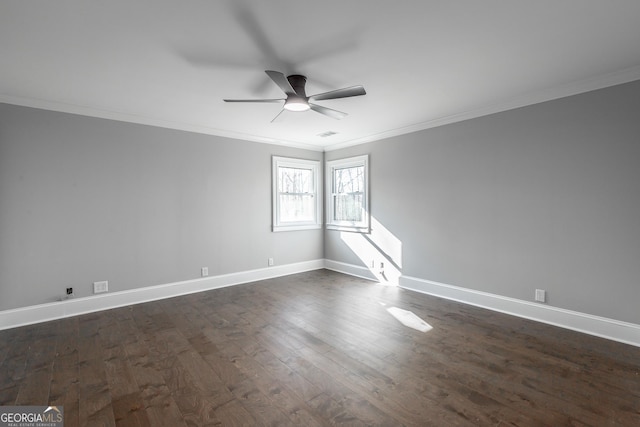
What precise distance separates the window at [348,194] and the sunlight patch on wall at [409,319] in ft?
6.40

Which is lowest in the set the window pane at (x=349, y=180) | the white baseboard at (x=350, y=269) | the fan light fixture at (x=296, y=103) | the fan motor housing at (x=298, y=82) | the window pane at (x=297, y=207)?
the white baseboard at (x=350, y=269)

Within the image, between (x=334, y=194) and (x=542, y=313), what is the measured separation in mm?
3954

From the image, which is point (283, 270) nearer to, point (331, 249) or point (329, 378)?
point (331, 249)

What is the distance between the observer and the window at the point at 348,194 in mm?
5582

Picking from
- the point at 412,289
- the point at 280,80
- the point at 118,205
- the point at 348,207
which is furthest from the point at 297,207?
the point at 280,80

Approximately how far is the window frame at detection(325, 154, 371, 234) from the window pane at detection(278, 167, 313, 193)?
41 cm

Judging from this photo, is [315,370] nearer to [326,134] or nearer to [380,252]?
[380,252]

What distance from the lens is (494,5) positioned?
1.92m

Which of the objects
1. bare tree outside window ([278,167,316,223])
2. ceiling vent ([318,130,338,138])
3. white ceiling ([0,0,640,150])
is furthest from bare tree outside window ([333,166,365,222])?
white ceiling ([0,0,640,150])

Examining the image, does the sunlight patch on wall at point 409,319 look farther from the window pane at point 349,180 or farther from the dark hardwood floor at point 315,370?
the window pane at point 349,180

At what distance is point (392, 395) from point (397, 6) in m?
2.69

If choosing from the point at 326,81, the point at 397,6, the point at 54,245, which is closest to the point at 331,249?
the point at 326,81

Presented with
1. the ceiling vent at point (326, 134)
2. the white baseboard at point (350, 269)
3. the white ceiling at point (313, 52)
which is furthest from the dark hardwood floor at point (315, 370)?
the ceiling vent at point (326, 134)

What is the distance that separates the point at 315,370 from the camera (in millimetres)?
2455
